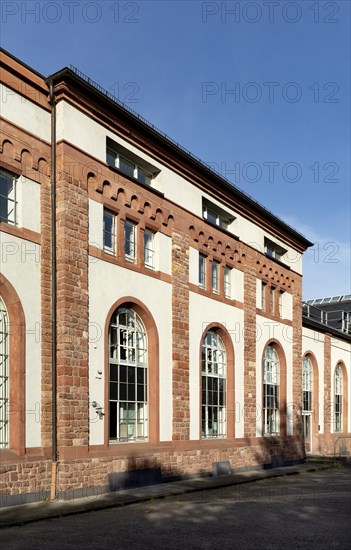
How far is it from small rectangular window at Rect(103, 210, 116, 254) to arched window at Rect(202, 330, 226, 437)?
6.01 m

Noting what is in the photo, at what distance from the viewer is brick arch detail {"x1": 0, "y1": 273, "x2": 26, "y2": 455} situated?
1441 cm

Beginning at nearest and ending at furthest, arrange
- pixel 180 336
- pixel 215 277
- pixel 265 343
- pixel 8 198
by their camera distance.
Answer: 1. pixel 8 198
2. pixel 180 336
3. pixel 215 277
4. pixel 265 343

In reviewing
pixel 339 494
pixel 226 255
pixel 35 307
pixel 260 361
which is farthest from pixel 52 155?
pixel 260 361

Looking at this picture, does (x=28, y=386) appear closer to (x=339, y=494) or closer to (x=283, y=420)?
(x=339, y=494)

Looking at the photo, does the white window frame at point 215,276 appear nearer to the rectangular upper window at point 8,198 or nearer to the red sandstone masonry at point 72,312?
the red sandstone masonry at point 72,312

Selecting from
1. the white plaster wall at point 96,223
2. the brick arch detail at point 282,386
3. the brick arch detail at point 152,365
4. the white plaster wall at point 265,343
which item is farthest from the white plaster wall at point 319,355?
the white plaster wall at point 96,223

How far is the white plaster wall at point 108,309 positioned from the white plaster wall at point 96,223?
52 centimetres

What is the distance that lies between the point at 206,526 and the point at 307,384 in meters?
22.2

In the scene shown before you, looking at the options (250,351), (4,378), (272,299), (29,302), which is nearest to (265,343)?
(250,351)

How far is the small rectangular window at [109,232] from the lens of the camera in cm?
1786

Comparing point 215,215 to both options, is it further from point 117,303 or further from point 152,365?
point 117,303

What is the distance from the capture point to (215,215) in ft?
80.0

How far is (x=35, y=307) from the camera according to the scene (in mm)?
15289

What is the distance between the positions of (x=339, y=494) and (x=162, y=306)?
7.20 m
